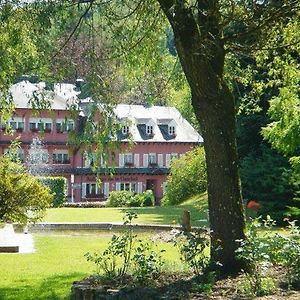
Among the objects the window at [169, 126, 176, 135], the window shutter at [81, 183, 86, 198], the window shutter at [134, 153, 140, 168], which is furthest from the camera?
the window at [169, 126, 176, 135]

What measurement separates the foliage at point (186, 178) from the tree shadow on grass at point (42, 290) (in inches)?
1126

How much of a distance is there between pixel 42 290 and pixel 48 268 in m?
2.94

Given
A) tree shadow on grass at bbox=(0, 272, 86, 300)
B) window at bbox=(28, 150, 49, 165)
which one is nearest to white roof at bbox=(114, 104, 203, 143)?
window at bbox=(28, 150, 49, 165)

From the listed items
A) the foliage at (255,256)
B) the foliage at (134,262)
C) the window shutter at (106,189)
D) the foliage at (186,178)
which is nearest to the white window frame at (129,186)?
the window shutter at (106,189)

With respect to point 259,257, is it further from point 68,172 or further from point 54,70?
point 68,172

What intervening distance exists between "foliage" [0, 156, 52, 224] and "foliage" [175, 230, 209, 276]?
818 cm

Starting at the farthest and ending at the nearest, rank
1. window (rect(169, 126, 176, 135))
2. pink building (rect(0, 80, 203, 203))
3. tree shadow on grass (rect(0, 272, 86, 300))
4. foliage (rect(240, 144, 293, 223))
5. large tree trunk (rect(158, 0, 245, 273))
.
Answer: window (rect(169, 126, 176, 135)) < pink building (rect(0, 80, 203, 203)) < foliage (rect(240, 144, 293, 223)) < tree shadow on grass (rect(0, 272, 86, 300)) < large tree trunk (rect(158, 0, 245, 273))

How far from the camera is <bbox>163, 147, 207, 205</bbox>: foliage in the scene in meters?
41.0

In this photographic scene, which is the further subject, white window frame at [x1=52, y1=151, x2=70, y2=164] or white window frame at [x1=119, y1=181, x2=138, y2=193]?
white window frame at [x1=119, y1=181, x2=138, y2=193]

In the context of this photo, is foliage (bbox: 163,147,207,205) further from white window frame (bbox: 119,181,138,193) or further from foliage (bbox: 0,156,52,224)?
foliage (bbox: 0,156,52,224)

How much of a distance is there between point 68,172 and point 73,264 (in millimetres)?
40756

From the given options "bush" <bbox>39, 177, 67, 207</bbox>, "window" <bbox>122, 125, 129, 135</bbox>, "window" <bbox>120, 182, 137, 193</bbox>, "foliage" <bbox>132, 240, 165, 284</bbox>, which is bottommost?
"foliage" <bbox>132, 240, 165, 284</bbox>

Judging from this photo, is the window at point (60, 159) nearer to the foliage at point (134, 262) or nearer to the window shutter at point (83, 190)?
the window shutter at point (83, 190)

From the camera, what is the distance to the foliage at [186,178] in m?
41.0
